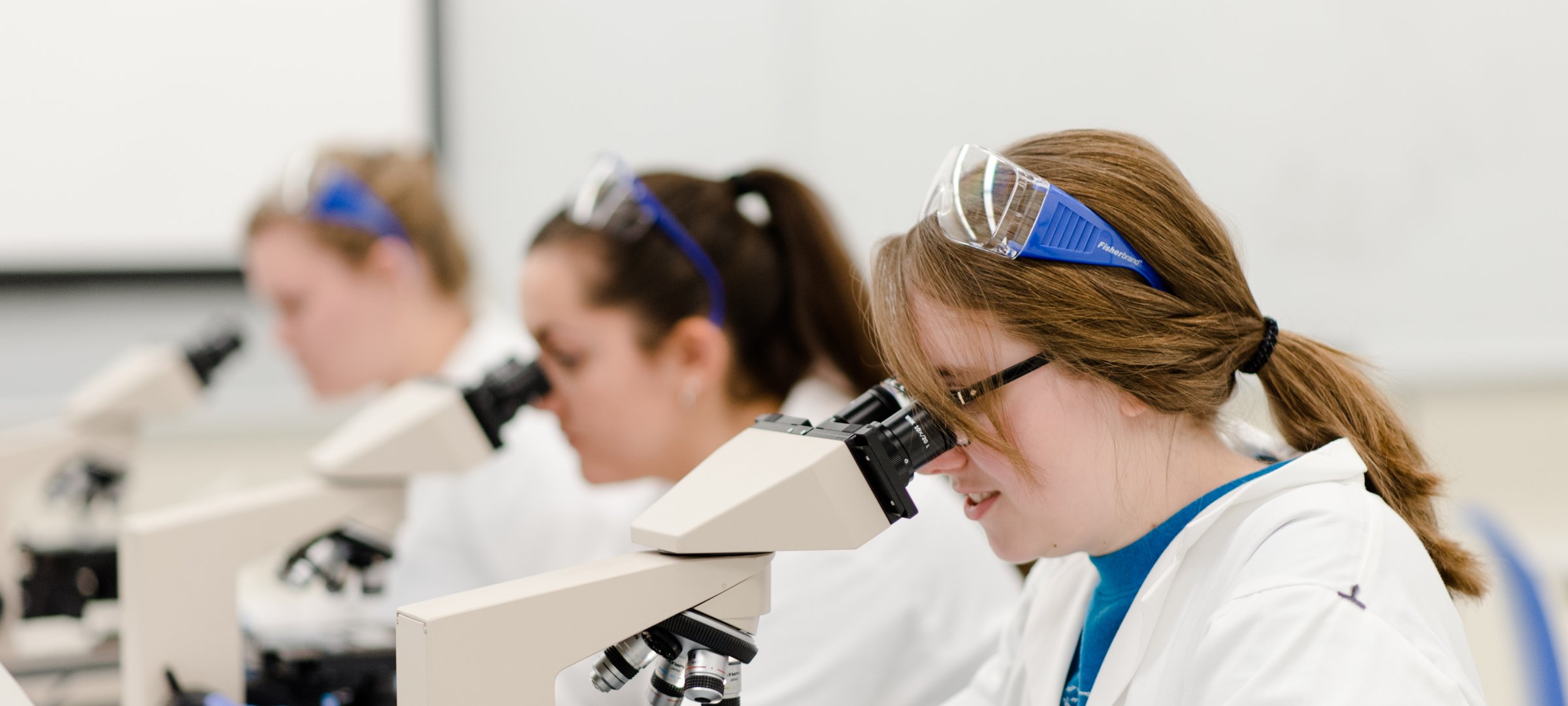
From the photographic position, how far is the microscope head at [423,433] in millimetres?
1227

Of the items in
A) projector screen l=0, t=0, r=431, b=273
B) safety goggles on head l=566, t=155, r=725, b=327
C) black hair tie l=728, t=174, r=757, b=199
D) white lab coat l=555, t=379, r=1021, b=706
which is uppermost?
projector screen l=0, t=0, r=431, b=273

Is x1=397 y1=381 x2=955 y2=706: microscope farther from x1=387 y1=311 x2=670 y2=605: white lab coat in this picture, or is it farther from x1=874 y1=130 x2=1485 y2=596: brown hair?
x1=387 y1=311 x2=670 y2=605: white lab coat

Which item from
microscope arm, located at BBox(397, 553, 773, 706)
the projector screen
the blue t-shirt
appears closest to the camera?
microscope arm, located at BBox(397, 553, 773, 706)

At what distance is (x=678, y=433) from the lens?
145 centimetres

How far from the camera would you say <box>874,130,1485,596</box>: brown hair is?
31.7 inches

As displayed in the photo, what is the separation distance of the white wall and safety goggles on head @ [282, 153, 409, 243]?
966 mm

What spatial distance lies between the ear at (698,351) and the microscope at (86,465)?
0.85m

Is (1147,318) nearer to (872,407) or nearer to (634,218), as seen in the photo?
(872,407)

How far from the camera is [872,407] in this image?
2.66 feet

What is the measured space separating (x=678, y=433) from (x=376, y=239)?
35.7 inches

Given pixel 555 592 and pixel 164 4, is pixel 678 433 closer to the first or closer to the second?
pixel 555 592

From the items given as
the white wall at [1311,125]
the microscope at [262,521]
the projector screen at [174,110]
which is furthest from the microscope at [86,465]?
the white wall at [1311,125]

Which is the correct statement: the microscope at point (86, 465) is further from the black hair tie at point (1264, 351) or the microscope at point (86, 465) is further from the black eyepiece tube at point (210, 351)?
the black hair tie at point (1264, 351)

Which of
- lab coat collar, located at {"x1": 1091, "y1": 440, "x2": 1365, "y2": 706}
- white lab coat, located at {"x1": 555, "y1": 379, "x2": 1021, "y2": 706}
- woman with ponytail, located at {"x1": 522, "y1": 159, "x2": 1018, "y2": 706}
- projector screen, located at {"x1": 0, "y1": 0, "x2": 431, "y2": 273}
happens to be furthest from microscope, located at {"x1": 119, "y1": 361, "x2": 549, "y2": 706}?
projector screen, located at {"x1": 0, "y1": 0, "x2": 431, "y2": 273}
